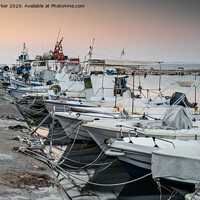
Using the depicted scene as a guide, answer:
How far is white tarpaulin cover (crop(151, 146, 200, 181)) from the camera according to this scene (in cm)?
704

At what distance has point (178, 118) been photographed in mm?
10289

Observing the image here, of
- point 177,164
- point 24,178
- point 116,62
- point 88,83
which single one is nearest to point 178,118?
point 177,164

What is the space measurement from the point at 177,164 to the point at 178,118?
3.35 metres

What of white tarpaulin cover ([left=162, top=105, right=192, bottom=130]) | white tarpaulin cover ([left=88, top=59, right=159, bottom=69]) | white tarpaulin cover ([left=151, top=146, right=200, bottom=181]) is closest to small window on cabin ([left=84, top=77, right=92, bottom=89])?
white tarpaulin cover ([left=88, top=59, right=159, bottom=69])

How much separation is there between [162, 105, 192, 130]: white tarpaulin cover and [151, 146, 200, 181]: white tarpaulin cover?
2724mm

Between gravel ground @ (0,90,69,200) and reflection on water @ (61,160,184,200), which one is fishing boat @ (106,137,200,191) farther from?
gravel ground @ (0,90,69,200)

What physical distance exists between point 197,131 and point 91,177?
417 centimetres

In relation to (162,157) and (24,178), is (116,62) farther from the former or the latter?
(24,178)

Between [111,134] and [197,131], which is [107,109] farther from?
[197,131]

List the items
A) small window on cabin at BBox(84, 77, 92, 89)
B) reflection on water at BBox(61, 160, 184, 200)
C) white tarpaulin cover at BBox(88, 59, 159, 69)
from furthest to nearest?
small window on cabin at BBox(84, 77, 92, 89) → white tarpaulin cover at BBox(88, 59, 159, 69) → reflection on water at BBox(61, 160, 184, 200)

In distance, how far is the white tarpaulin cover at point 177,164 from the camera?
7.04 m

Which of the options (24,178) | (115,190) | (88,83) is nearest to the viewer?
(24,178)

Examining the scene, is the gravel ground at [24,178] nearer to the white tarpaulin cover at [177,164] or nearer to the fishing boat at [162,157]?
the fishing boat at [162,157]

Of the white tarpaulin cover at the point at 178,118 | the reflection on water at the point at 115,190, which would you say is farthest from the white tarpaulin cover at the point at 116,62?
the reflection on water at the point at 115,190
